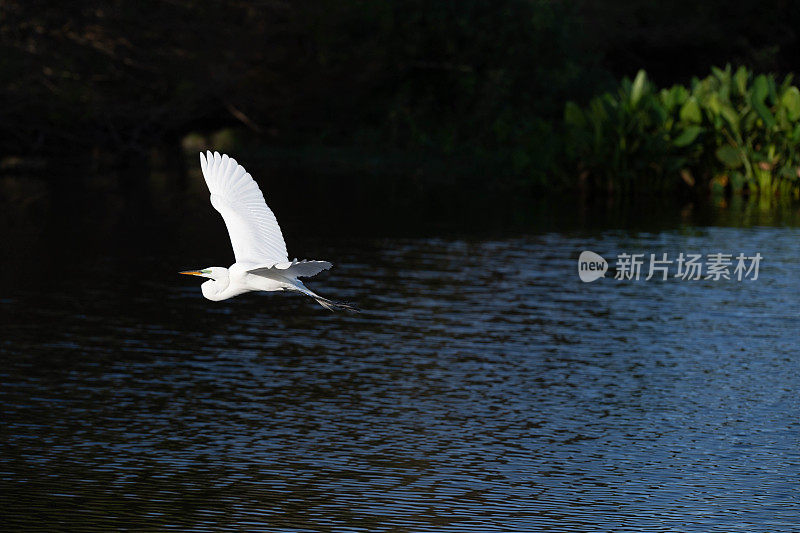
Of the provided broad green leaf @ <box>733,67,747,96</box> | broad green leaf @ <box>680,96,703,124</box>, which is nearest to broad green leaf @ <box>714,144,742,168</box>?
broad green leaf @ <box>680,96,703,124</box>

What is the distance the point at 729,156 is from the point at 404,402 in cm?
1803

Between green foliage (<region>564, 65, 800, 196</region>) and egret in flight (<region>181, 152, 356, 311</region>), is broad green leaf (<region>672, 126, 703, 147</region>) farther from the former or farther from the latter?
egret in flight (<region>181, 152, 356, 311</region>)

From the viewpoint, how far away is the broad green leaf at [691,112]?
26984mm

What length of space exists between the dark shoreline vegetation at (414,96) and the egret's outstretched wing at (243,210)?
18.6 meters

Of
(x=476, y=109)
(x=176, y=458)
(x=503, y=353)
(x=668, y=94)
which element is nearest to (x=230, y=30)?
(x=476, y=109)

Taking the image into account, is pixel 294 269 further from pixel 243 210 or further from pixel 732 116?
pixel 732 116

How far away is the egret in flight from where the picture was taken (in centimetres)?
799

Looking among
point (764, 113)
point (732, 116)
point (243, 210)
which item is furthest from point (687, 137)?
point (243, 210)

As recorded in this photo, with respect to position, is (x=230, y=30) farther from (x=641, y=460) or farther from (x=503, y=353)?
(x=641, y=460)

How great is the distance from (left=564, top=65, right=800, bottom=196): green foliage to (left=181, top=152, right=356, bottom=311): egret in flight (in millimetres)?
18908

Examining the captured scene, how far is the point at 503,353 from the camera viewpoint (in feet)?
38.5

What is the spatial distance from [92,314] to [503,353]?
4115mm

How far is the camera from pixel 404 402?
986 centimetres

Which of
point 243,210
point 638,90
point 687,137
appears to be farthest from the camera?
point 638,90
